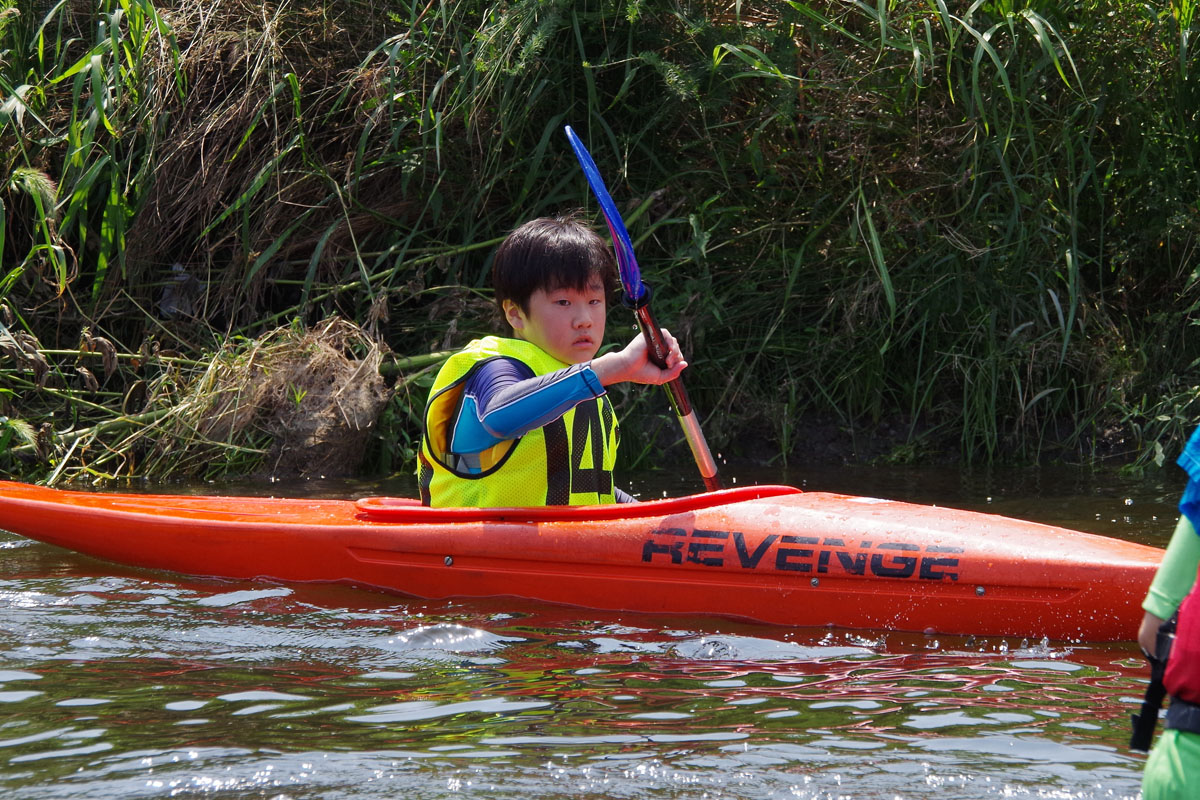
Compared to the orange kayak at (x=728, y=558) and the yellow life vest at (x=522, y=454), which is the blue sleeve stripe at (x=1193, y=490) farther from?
the yellow life vest at (x=522, y=454)

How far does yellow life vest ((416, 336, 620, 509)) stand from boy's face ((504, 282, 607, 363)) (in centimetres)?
4

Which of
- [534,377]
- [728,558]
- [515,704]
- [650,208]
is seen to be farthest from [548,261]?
[650,208]

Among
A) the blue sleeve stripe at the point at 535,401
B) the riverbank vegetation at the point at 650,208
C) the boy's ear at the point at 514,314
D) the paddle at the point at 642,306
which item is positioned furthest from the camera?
the riverbank vegetation at the point at 650,208

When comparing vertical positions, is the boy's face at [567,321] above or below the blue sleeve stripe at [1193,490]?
above

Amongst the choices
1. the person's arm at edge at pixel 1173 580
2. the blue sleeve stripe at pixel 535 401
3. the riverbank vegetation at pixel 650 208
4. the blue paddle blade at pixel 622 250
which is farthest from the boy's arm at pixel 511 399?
the riverbank vegetation at pixel 650 208

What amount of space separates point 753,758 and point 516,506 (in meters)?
1.44

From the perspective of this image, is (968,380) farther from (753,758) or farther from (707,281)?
(753,758)

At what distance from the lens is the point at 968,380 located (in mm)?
5051

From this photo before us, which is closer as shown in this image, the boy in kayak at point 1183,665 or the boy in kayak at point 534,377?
the boy in kayak at point 1183,665

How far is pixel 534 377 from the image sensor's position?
320 centimetres

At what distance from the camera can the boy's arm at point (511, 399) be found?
302 cm

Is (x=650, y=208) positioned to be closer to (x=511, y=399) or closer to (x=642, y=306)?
(x=642, y=306)

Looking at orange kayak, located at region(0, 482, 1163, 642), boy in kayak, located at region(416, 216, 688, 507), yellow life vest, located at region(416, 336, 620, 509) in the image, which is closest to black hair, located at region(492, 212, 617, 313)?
boy in kayak, located at region(416, 216, 688, 507)

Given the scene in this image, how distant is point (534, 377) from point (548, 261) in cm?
31
